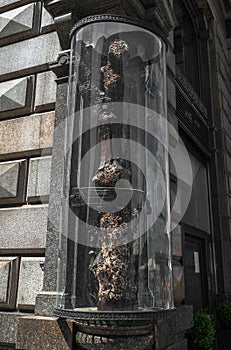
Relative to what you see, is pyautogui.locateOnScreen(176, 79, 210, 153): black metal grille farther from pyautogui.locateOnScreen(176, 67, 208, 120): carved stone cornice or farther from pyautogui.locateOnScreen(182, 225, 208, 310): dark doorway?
pyautogui.locateOnScreen(182, 225, 208, 310): dark doorway

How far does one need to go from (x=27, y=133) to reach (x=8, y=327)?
2623 millimetres

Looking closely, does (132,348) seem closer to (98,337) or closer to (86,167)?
(98,337)

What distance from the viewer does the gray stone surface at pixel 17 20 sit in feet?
19.2

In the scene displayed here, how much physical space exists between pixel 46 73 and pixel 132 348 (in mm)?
3968

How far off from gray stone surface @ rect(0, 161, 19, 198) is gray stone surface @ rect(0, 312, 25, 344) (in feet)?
5.22

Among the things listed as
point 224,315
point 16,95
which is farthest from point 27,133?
point 224,315

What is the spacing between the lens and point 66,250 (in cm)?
367

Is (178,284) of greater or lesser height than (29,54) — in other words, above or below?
below

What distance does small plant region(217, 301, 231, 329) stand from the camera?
7.13m

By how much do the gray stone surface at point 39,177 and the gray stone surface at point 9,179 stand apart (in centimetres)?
24

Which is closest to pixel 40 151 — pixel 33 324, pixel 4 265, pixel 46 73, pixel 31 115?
pixel 31 115

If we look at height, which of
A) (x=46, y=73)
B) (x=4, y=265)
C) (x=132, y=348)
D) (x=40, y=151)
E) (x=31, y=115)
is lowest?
(x=132, y=348)

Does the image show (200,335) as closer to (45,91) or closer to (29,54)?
(45,91)

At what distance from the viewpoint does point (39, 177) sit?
15.9 feet
